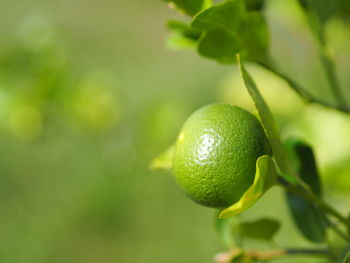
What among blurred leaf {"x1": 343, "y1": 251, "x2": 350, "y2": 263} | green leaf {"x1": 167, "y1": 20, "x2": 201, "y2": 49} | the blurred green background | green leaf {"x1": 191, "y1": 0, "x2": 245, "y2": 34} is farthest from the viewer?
the blurred green background

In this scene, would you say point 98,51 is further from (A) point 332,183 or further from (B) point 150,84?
(A) point 332,183

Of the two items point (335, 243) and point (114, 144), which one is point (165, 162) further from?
point (114, 144)

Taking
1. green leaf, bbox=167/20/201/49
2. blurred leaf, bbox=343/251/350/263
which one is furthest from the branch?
green leaf, bbox=167/20/201/49

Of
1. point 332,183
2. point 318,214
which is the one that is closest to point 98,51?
point 332,183

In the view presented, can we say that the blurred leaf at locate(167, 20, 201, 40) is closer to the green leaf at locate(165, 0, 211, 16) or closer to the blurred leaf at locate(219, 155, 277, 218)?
the green leaf at locate(165, 0, 211, 16)

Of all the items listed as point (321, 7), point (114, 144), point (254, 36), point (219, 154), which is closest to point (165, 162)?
point (219, 154)

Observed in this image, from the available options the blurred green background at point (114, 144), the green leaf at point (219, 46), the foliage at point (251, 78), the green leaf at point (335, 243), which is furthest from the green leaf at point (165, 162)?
the blurred green background at point (114, 144)

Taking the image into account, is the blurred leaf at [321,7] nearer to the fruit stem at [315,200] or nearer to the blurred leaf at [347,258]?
the fruit stem at [315,200]
